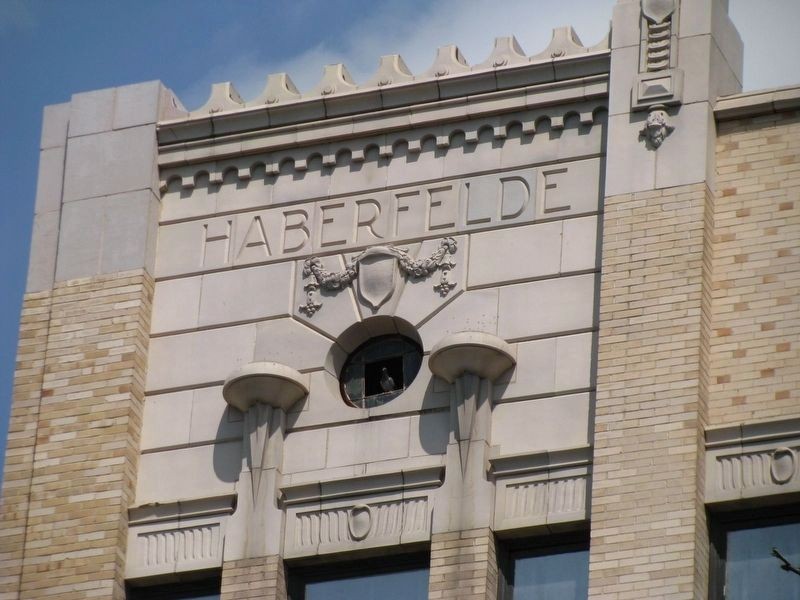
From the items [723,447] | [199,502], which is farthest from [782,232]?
[199,502]

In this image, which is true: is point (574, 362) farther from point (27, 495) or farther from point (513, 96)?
point (27, 495)

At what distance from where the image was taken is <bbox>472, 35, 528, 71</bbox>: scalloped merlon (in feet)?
111

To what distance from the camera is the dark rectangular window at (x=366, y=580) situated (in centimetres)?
3158

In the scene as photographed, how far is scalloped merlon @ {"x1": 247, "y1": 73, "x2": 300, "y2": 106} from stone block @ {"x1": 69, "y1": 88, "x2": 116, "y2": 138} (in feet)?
6.07

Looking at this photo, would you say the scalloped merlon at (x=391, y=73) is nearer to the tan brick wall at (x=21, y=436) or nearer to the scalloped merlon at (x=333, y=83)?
the scalloped merlon at (x=333, y=83)

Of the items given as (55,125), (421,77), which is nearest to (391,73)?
(421,77)

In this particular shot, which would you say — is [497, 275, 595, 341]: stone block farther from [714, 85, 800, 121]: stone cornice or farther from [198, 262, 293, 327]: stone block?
[198, 262, 293, 327]: stone block

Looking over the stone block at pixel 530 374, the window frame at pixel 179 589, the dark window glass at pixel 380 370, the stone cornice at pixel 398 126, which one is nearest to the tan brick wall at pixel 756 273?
the stone block at pixel 530 374

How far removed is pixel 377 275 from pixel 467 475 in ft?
9.83

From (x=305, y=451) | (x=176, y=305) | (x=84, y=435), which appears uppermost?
(x=176, y=305)

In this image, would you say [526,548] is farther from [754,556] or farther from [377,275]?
[377,275]

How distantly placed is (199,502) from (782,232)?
7157 millimetres

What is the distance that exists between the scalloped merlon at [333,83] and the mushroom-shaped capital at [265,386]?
3699 mm

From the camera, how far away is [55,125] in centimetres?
3581
